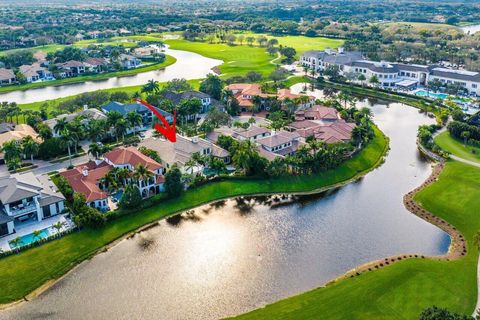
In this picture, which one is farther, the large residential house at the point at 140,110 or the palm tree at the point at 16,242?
the large residential house at the point at 140,110

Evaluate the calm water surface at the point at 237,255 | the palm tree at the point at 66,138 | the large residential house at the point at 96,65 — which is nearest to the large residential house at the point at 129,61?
the large residential house at the point at 96,65

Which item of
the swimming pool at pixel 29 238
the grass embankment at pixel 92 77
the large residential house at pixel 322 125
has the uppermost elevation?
the grass embankment at pixel 92 77

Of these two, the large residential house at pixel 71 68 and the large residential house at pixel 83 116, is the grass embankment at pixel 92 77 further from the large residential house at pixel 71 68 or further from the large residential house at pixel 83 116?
the large residential house at pixel 83 116

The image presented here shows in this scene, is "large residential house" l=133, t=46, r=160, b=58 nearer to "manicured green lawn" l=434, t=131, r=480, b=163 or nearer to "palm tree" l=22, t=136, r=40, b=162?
"palm tree" l=22, t=136, r=40, b=162

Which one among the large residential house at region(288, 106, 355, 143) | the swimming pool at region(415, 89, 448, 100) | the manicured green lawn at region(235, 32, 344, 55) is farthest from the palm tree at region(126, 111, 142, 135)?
the manicured green lawn at region(235, 32, 344, 55)

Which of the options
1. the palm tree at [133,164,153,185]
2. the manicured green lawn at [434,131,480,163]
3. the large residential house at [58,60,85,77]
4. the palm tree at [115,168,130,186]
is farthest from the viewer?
the large residential house at [58,60,85,77]

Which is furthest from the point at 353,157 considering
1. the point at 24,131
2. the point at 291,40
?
the point at 291,40
